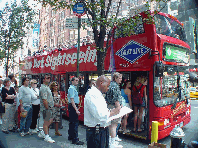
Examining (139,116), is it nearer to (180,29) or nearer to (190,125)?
(190,125)

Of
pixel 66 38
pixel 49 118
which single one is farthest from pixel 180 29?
pixel 66 38

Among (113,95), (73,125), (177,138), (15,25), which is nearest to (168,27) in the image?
(113,95)

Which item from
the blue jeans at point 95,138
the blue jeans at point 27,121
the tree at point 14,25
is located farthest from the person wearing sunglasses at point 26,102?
the tree at point 14,25

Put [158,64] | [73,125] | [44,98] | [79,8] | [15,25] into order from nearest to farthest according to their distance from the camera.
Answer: [158,64] → [44,98] → [73,125] → [79,8] → [15,25]

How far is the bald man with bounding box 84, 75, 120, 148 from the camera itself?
2.97 m

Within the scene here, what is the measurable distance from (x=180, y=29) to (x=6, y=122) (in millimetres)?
6913

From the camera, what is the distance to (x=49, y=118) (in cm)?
572

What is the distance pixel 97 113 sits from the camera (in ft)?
9.67

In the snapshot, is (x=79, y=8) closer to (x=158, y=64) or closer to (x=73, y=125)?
(x=158, y=64)

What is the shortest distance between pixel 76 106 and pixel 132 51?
7.83 ft

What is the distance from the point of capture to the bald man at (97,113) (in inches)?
117

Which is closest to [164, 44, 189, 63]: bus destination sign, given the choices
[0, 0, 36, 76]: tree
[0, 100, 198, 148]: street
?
[0, 100, 198, 148]: street

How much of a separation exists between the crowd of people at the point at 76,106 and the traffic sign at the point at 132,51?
772 mm

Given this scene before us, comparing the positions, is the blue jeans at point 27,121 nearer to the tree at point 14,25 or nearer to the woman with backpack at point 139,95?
the woman with backpack at point 139,95
